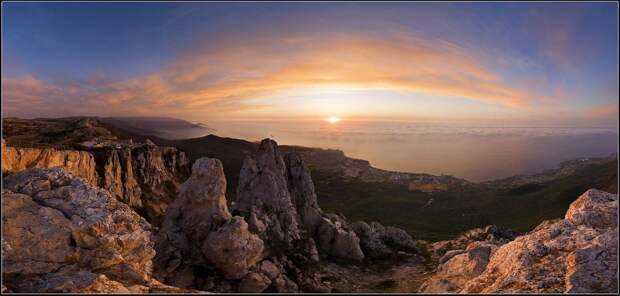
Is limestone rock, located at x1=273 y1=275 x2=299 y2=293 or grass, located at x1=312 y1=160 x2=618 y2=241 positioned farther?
grass, located at x1=312 y1=160 x2=618 y2=241

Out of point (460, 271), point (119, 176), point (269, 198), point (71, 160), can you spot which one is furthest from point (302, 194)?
point (119, 176)

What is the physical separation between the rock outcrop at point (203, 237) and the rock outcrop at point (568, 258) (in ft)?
81.4

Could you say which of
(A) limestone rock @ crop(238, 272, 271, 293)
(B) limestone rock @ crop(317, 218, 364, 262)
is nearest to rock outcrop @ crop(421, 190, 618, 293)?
(A) limestone rock @ crop(238, 272, 271, 293)

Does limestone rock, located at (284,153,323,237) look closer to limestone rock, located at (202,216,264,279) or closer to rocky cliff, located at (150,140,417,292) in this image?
rocky cliff, located at (150,140,417,292)

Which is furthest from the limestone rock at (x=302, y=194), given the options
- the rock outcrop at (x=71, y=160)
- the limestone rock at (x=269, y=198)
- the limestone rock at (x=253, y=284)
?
the rock outcrop at (x=71, y=160)

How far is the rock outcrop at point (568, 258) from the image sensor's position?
12.5 metres

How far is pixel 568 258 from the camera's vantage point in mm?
13766

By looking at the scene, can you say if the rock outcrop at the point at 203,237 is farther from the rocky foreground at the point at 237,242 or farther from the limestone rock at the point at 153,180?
the limestone rock at the point at 153,180

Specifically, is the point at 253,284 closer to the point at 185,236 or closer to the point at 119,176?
the point at 185,236

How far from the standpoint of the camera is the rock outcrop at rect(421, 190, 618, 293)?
490 inches

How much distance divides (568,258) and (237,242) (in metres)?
28.7

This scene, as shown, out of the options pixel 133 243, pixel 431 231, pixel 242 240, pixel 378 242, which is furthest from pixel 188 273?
pixel 431 231

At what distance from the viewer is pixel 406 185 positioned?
531ft

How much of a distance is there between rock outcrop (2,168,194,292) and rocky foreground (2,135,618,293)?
5 centimetres
